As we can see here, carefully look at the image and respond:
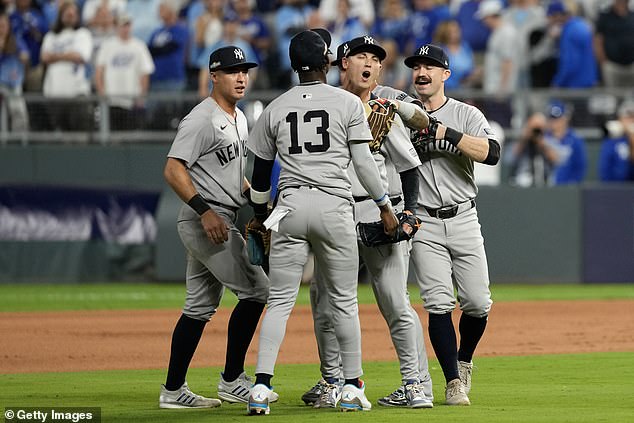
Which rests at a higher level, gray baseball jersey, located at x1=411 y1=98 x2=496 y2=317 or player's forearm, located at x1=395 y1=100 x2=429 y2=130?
player's forearm, located at x1=395 y1=100 x2=429 y2=130

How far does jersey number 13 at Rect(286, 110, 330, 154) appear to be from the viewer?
22.8 feet

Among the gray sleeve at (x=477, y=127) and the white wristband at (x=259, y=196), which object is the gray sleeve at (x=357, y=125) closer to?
the white wristband at (x=259, y=196)

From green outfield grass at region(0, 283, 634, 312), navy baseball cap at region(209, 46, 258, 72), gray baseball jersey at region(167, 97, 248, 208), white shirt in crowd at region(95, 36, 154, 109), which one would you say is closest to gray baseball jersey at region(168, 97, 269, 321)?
gray baseball jersey at region(167, 97, 248, 208)

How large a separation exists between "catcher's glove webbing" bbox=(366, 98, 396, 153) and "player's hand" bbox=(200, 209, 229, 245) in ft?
3.41

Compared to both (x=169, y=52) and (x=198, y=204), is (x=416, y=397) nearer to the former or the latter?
(x=198, y=204)

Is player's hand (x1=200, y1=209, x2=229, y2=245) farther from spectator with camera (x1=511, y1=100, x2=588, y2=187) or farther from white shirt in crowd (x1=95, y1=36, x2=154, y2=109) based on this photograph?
white shirt in crowd (x1=95, y1=36, x2=154, y2=109)

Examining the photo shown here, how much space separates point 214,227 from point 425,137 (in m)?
1.39

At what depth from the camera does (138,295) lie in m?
15.8

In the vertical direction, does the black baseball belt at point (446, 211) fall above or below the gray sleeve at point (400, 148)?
below

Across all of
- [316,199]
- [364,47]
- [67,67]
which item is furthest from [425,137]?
[67,67]

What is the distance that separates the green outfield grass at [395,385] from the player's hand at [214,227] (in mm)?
1025

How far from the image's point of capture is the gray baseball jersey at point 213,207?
7.63m

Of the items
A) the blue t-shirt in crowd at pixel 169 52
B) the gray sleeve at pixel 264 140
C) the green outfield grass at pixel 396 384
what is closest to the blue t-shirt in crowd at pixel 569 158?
the blue t-shirt in crowd at pixel 169 52

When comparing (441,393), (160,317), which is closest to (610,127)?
(160,317)
